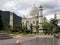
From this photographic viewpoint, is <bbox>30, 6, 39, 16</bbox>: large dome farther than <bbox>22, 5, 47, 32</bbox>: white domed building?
Yes

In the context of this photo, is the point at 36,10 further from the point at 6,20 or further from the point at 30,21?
the point at 6,20

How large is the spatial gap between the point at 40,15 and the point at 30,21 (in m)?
9.97

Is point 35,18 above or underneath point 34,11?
underneath

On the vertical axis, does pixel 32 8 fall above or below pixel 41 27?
above

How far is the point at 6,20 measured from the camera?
89.1 m

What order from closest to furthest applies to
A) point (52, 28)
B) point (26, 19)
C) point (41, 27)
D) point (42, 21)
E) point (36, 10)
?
point (52, 28), point (41, 27), point (42, 21), point (36, 10), point (26, 19)

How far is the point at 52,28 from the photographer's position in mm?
61250

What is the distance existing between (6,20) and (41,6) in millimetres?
22374

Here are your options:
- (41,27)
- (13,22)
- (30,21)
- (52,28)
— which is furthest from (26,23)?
(52,28)

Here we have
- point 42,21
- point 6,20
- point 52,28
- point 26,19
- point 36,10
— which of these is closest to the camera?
point 52,28

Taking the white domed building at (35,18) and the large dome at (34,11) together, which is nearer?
the white domed building at (35,18)

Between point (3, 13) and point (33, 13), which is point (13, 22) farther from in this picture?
point (33, 13)

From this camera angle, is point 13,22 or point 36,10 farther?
point 13,22

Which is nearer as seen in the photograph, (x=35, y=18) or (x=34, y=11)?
(x=34, y=11)
